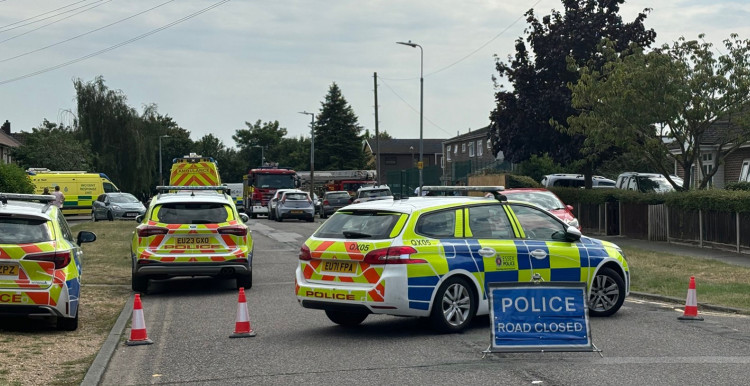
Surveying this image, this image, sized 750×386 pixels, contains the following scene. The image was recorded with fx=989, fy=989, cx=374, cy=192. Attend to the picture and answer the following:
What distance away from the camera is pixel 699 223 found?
24.5 metres

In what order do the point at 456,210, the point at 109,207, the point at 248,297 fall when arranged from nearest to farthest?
the point at 456,210, the point at 248,297, the point at 109,207

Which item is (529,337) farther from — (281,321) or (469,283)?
(281,321)

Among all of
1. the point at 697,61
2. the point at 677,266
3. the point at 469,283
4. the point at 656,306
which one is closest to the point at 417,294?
the point at 469,283

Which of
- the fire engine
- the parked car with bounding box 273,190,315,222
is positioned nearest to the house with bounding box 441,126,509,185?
the fire engine

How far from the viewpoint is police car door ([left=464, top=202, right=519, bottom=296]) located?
34.7 ft

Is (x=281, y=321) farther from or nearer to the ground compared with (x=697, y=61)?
nearer to the ground

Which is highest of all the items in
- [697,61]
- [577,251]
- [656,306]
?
[697,61]

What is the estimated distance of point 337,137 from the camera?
100m

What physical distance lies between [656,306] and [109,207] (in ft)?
114

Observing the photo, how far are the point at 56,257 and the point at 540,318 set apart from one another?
5.23 m

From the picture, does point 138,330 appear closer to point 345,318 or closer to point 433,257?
point 345,318

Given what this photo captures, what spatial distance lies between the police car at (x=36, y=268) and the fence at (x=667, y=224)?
16.0 m

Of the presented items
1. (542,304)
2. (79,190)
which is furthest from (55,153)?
(542,304)

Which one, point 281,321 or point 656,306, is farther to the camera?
point 656,306
